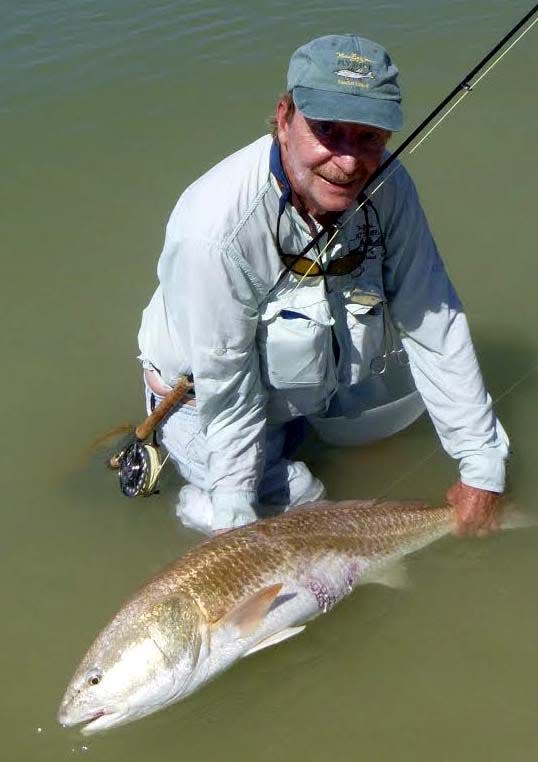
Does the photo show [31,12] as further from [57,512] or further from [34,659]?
[34,659]

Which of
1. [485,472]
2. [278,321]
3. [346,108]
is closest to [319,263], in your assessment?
[278,321]

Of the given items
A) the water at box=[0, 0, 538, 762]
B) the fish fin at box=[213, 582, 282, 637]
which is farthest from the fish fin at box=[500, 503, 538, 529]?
the fish fin at box=[213, 582, 282, 637]

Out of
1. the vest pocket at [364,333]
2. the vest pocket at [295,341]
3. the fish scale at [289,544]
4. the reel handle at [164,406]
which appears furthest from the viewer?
the reel handle at [164,406]

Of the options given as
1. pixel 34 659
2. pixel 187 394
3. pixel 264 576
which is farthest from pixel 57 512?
Answer: pixel 264 576

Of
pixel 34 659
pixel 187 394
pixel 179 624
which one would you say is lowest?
pixel 34 659

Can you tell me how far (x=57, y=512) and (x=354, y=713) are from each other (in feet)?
5.62

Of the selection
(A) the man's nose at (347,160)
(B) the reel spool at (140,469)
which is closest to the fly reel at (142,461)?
(B) the reel spool at (140,469)

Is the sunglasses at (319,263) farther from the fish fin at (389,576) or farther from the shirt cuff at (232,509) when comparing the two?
the fish fin at (389,576)

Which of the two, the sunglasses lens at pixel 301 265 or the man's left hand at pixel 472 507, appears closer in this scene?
the sunglasses lens at pixel 301 265

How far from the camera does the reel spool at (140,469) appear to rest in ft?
13.0

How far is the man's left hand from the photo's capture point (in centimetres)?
368

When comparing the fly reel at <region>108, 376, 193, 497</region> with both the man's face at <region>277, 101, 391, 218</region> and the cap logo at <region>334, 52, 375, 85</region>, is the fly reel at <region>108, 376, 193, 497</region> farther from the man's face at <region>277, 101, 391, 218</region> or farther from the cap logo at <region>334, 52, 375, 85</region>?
the cap logo at <region>334, 52, 375, 85</region>

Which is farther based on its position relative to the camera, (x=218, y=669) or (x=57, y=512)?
(x=57, y=512)

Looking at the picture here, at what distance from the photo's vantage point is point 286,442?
4.26 m
